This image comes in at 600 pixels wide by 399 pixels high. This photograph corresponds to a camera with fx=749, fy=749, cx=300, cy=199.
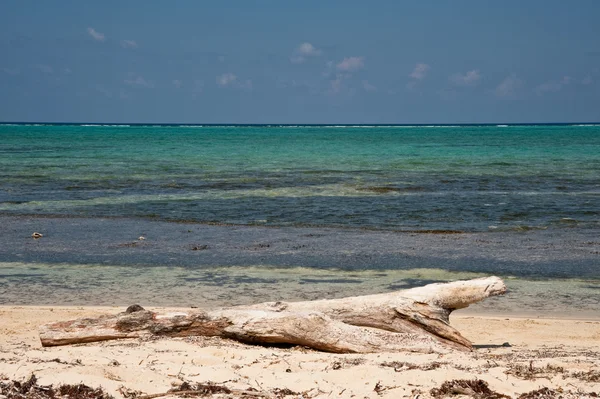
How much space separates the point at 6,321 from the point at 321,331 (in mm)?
3752

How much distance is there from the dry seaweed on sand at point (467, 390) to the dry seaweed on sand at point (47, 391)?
2280 mm

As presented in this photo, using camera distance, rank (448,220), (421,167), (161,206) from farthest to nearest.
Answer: (421,167), (161,206), (448,220)

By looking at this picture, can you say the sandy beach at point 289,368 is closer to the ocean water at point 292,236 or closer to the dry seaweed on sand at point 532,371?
the dry seaweed on sand at point 532,371

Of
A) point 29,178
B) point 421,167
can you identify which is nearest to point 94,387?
point 29,178

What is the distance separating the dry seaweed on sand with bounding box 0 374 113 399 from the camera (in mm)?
5004

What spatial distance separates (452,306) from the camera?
24.0ft

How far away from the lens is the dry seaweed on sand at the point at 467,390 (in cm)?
522

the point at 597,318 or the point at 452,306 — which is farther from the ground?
the point at 452,306

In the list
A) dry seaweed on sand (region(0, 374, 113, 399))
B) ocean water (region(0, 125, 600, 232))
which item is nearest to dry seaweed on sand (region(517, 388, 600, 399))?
dry seaweed on sand (region(0, 374, 113, 399))

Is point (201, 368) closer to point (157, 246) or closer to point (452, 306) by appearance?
point (452, 306)

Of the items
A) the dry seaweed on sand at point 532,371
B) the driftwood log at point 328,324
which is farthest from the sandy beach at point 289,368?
the driftwood log at point 328,324

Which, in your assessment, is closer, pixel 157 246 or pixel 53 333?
pixel 53 333

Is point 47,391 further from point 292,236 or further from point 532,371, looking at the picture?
point 292,236

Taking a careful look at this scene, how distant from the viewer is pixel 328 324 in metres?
6.81
